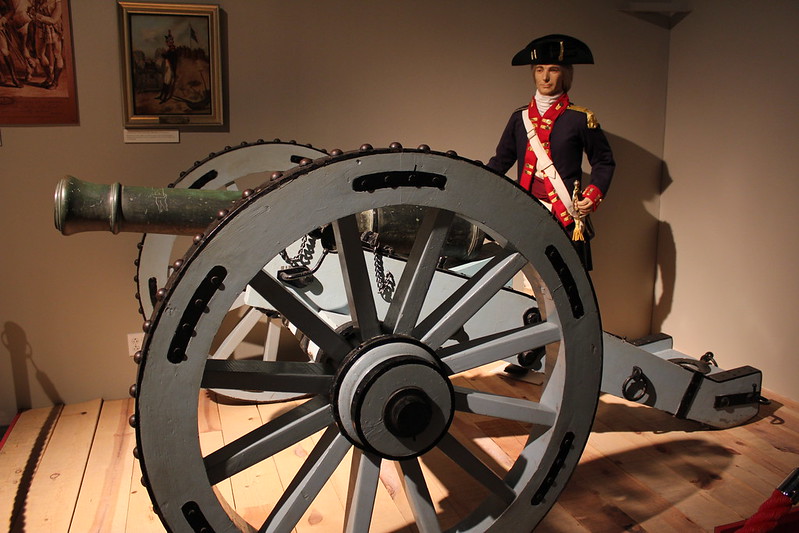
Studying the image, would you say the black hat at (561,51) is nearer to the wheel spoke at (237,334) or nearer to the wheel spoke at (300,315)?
the wheel spoke at (237,334)

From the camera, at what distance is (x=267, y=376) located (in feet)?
4.72

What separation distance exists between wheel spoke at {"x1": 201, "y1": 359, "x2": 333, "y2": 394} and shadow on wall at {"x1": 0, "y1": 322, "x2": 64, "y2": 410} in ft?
5.38

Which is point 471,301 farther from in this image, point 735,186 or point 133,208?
point 735,186

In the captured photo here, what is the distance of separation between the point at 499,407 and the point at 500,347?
0.14m

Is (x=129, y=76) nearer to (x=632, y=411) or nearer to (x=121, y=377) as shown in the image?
(x=121, y=377)

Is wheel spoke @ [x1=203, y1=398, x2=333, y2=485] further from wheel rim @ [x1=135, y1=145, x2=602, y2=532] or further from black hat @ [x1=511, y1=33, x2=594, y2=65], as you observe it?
black hat @ [x1=511, y1=33, x2=594, y2=65]

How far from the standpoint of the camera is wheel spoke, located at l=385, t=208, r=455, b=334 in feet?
4.86

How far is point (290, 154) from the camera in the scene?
261 cm

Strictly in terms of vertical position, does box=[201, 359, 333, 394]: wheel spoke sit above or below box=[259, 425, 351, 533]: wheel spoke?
above

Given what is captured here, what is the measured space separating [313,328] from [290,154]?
50.2 inches

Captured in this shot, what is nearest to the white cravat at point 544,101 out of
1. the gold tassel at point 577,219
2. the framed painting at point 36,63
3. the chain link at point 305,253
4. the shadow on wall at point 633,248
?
the gold tassel at point 577,219

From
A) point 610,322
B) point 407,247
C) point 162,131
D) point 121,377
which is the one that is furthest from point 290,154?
point 610,322

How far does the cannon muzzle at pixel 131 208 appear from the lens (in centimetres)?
146

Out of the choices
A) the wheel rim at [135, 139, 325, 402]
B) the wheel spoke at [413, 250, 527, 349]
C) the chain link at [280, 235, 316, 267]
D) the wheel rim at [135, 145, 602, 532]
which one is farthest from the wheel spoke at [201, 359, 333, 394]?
the wheel rim at [135, 139, 325, 402]
